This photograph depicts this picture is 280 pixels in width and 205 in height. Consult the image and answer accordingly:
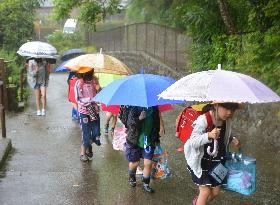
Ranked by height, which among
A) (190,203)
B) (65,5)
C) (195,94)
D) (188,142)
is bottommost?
(190,203)

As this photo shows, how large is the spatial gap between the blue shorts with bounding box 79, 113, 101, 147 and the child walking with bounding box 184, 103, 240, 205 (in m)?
2.97

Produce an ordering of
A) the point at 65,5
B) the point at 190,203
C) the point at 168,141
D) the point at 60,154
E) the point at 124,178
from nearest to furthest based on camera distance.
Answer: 1. the point at 190,203
2. the point at 124,178
3. the point at 60,154
4. the point at 168,141
5. the point at 65,5

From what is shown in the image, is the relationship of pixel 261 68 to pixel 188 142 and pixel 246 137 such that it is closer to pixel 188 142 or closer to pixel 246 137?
pixel 246 137

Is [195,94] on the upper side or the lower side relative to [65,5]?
lower

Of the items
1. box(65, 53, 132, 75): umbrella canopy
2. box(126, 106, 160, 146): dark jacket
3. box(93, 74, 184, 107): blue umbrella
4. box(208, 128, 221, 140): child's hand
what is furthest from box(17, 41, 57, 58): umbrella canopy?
box(208, 128, 221, 140): child's hand

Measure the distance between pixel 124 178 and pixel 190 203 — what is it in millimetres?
1276

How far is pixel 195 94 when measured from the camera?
191 inches

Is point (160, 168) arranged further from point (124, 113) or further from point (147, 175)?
point (124, 113)

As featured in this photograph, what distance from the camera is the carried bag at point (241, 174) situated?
200 inches

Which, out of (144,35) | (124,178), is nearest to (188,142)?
(124,178)

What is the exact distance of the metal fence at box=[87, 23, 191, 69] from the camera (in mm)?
15953

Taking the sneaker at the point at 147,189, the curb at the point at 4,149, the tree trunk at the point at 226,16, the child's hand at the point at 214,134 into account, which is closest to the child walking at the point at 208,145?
the child's hand at the point at 214,134

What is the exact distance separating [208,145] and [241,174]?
443mm

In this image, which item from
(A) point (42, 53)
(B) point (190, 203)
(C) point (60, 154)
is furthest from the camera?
(A) point (42, 53)
